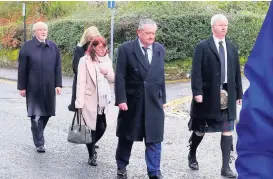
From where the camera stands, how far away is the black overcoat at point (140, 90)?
6.00 m

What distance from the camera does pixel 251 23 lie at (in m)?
19.8

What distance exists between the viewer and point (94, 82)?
22.7 ft

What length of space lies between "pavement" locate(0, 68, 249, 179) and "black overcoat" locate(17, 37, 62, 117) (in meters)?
0.62

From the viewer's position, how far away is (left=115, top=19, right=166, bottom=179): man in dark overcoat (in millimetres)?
5996

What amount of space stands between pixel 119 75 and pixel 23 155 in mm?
2255

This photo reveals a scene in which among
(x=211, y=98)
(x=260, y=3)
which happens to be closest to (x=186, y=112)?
(x=211, y=98)

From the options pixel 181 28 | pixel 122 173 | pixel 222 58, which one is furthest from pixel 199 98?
pixel 181 28

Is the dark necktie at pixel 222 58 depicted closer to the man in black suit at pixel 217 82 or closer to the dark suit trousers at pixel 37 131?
the man in black suit at pixel 217 82

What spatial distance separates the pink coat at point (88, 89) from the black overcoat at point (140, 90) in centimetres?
82

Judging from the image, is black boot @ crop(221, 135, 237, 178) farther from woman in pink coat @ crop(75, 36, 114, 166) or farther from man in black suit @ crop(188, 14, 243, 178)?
woman in pink coat @ crop(75, 36, 114, 166)

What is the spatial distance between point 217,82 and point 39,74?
2492 millimetres

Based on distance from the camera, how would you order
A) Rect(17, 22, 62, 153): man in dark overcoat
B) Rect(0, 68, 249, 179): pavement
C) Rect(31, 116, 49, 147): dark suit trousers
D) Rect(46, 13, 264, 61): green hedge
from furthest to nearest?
1. Rect(46, 13, 264, 61): green hedge
2. Rect(31, 116, 49, 147): dark suit trousers
3. Rect(17, 22, 62, 153): man in dark overcoat
4. Rect(0, 68, 249, 179): pavement

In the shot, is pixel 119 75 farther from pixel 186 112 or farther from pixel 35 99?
pixel 186 112

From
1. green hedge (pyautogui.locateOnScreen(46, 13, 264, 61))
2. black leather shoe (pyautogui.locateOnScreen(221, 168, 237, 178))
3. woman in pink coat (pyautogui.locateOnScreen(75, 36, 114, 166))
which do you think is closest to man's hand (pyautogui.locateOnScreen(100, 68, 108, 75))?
woman in pink coat (pyautogui.locateOnScreen(75, 36, 114, 166))
